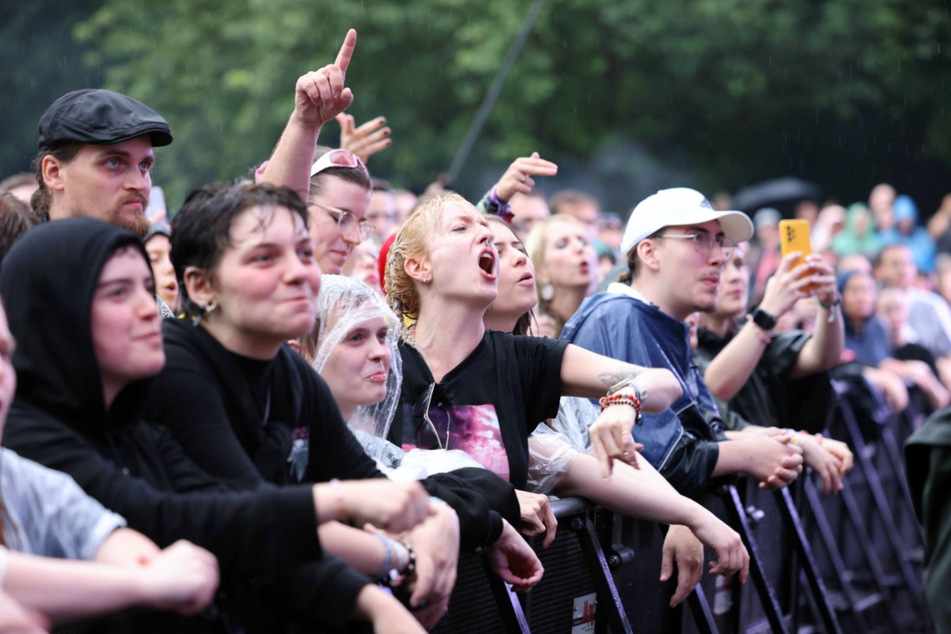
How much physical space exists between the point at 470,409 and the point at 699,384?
5.51 ft

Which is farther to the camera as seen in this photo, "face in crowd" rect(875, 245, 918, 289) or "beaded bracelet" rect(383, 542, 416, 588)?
"face in crowd" rect(875, 245, 918, 289)

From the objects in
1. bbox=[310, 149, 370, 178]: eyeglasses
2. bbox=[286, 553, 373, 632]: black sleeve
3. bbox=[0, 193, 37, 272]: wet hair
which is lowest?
bbox=[286, 553, 373, 632]: black sleeve

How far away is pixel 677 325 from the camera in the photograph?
17.9ft

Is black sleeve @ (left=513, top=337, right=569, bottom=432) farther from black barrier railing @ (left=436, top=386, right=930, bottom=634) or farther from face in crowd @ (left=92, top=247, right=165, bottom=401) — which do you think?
face in crowd @ (left=92, top=247, right=165, bottom=401)

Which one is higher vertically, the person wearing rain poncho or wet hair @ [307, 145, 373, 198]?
wet hair @ [307, 145, 373, 198]

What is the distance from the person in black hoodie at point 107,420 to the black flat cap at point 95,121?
5.05 feet

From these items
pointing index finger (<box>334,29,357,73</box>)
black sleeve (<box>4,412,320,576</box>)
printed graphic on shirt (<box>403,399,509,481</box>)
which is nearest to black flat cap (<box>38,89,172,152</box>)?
pointing index finger (<box>334,29,357,73</box>)

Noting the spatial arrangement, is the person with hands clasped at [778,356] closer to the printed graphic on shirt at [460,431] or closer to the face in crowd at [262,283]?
the printed graphic on shirt at [460,431]

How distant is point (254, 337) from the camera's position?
3.11m

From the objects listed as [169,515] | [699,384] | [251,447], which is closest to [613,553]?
[699,384]

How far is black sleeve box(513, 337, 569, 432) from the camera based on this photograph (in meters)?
4.30

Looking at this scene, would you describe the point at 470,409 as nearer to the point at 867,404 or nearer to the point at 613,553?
the point at 613,553

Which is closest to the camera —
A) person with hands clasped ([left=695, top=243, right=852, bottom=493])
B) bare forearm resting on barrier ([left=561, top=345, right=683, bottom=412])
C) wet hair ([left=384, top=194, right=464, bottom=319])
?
bare forearm resting on barrier ([left=561, top=345, right=683, bottom=412])

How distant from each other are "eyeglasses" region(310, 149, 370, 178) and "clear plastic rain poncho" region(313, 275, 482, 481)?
123cm
